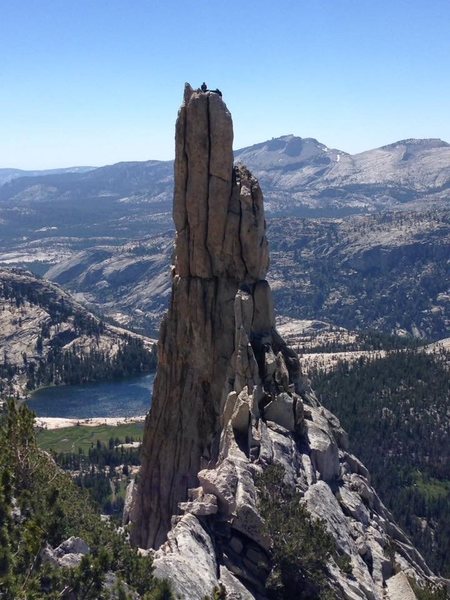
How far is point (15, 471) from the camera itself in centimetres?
3866

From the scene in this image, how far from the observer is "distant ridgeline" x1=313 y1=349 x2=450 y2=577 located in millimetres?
139250

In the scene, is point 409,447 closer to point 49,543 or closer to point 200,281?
point 200,281

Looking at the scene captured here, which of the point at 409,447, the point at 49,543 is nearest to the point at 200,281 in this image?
the point at 49,543

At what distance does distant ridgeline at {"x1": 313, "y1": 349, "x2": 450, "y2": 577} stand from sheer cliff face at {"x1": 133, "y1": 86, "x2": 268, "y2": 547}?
8485 cm

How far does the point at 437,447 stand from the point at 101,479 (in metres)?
88.3

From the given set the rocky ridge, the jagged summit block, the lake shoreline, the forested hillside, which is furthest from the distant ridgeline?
the forested hillside

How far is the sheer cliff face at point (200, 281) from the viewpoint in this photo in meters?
56.9

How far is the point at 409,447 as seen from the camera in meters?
175

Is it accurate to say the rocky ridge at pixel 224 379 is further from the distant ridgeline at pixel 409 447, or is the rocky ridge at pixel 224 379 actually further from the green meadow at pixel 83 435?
the green meadow at pixel 83 435

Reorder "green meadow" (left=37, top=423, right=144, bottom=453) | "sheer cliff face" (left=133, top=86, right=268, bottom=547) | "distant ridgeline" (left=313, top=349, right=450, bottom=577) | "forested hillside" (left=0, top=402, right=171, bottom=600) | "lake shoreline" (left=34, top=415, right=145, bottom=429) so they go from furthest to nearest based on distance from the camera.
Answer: "lake shoreline" (left=34, top=415, right=145, bottom=429)
"green meadow" (left=37, top=423, right=144, bottom=453)
"distant ridgeline" (left=313, top=349, right=450, bottom=577)
"sheer cliff face" (left=133, top=86, right=268, bottom=547)
"forested hillside" (left=0, top=402, right=171, bottom=600)

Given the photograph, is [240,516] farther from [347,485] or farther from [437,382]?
[437,382]

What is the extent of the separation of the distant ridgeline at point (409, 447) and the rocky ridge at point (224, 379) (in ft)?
272

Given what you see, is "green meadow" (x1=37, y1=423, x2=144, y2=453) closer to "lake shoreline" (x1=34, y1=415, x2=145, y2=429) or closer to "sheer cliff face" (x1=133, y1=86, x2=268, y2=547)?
"lake shoreline" (x1=34, y1=415, x2=145, y2=429)

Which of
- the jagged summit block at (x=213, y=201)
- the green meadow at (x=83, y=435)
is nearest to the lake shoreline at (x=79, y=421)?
the green meadow at (x=83, y=435)
